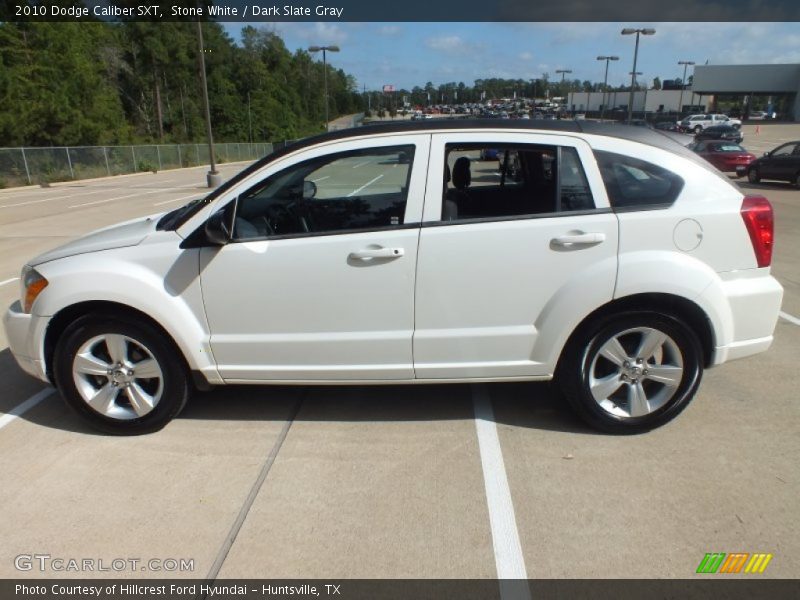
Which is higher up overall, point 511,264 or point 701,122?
point 511,264

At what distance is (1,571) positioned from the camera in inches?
99.1

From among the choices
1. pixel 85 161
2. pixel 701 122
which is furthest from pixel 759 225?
pixel 701 122

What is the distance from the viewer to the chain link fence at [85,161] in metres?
25.6

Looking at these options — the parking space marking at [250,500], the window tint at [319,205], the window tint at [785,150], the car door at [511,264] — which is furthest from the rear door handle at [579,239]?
the window tint at [785,150]

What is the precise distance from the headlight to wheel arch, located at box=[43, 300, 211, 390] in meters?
0.20

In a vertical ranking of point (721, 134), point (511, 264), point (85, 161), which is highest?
point (511, 264)

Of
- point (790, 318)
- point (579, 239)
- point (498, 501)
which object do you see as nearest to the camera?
point (498, 501)

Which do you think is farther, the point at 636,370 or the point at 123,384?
the point at 123,384

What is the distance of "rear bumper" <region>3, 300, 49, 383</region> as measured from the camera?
3.49m

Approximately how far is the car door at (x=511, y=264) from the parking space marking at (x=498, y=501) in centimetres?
40

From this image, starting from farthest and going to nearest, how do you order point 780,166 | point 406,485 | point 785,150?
point 785,150 < point 780,166 < point 406,485

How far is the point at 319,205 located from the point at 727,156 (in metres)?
22.8

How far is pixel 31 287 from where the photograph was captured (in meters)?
3.52

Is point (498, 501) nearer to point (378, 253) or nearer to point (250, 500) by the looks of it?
point (250, 500)
